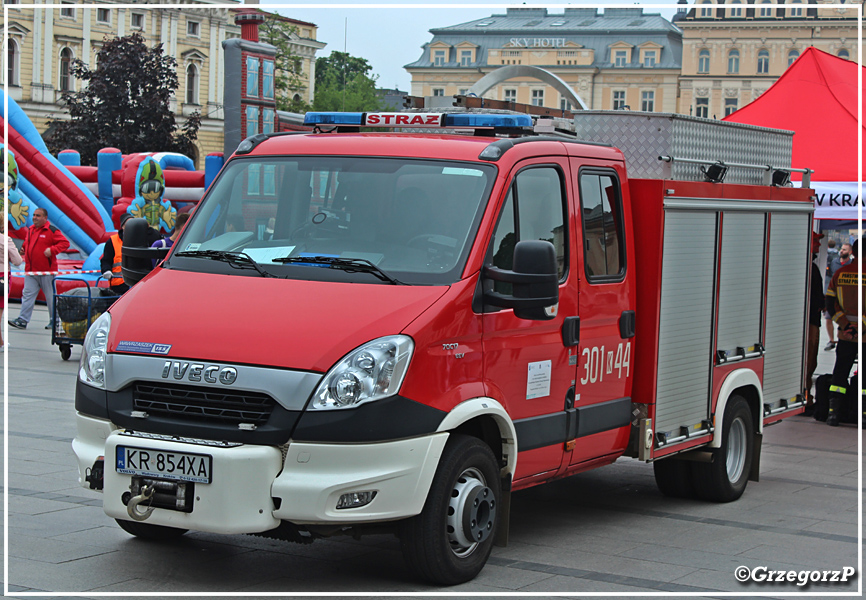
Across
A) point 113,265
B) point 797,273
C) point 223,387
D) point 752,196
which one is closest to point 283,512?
point 223,387

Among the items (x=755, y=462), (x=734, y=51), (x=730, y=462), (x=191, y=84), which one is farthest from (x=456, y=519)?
(x=734, y=51)

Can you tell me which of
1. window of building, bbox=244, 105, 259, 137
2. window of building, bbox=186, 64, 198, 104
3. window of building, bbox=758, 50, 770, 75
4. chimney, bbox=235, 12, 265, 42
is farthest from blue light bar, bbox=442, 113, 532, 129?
window of building, bbox=758, 50, 770, 75

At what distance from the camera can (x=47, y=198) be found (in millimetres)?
25562

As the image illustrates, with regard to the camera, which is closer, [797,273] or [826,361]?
[797,273]

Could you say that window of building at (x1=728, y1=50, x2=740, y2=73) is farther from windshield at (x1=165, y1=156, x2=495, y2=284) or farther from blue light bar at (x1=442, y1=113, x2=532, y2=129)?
windshield at (x1=165, y1=156, x2=495, y2=284)

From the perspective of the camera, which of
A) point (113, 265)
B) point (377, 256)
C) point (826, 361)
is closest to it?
point (377, 256)

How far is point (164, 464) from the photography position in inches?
213

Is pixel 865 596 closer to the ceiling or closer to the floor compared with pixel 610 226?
closer to the floor

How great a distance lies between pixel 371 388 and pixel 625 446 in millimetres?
2620

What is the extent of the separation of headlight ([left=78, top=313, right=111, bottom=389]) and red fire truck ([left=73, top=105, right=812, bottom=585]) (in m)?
0.02

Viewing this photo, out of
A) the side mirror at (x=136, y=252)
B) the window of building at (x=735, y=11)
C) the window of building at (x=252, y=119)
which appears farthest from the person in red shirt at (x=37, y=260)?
the window of building at (x=735, y=11)

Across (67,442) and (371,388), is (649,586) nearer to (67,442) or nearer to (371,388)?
(371,388)

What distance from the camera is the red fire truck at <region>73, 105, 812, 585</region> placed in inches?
210

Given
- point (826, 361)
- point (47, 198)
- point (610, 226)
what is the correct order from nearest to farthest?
point (610, 226) < point (826, 361) < point (47, 198)
